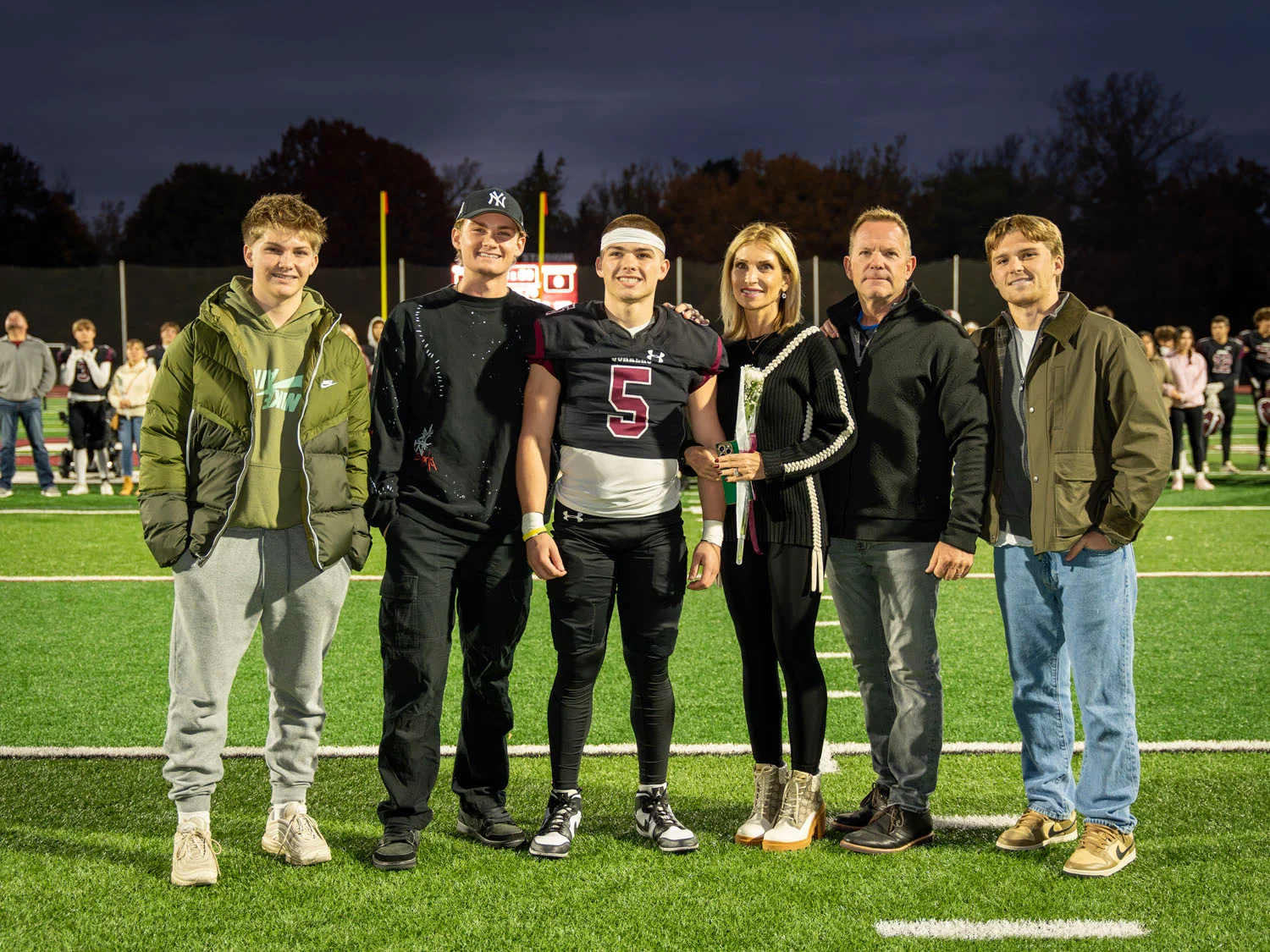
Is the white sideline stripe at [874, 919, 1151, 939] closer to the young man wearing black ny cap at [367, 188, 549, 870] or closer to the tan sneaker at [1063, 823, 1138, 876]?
the tan sneaker at [1063, 823, 1138, 876]

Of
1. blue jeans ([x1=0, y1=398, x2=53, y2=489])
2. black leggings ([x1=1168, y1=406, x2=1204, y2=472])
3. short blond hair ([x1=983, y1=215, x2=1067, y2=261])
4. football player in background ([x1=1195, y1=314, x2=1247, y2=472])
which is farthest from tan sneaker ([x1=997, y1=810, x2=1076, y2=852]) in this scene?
football player in background ([x1=1195, y1=314, x2=1247, y2=472])

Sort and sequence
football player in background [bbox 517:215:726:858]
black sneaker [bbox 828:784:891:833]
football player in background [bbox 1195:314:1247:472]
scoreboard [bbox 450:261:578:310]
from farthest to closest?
scoreboard [bbox 450:261:578:310], football player in background [bbox 1195:314:1247:472], black sneaker [bbox 828:784:891:833], football player in background [bbox 517:215:726:858]

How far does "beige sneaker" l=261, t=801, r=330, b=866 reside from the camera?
3602 millimetres

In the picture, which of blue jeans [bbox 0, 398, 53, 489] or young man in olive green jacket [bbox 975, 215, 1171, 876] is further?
blue jeans [bbox 0, 398, 53, 489]

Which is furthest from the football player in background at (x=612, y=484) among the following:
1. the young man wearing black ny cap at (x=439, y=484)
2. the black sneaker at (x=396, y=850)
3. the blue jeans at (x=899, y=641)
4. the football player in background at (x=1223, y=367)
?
the football player in background at (x=1223, y=367)

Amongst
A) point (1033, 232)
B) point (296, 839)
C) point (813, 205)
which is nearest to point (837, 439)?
point (1033, 232)

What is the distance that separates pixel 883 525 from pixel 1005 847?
1052 millimetres

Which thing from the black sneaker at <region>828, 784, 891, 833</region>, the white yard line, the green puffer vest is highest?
the green puffer vest

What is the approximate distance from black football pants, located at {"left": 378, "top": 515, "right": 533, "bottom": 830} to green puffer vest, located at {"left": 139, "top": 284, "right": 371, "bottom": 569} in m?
0.21

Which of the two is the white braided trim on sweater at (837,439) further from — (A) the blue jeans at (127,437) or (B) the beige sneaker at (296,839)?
(A) the blue jeans at (127,437)

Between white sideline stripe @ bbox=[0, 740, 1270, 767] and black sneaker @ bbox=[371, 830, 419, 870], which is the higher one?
black sneaker @ bbox=[371, 830, 419, 870]

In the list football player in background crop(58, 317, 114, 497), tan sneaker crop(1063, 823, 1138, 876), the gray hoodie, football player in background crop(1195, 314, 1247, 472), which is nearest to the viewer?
tan sneaker crop(1063, 823, 1138, 876)

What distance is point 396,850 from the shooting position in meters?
3.60

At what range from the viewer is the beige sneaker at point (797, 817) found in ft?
12.2
